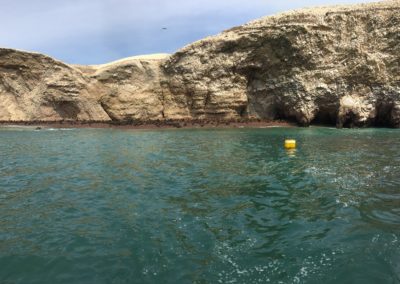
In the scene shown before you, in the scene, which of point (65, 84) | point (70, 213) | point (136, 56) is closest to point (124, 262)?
point (70, 213)

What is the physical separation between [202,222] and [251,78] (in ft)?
149

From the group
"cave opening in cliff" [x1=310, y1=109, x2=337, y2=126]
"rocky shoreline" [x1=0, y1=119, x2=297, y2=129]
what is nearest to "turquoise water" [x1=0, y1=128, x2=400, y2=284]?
"rocky shoreline" [x1=0, y1=119, x2=297, y2=129]

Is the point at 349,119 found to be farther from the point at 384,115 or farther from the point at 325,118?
the point at 325,118

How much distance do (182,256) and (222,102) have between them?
4635cm

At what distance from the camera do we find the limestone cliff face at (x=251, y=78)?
44.8 m

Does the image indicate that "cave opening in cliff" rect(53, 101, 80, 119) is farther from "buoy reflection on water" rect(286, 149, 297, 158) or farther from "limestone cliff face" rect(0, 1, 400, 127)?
"buoy reflection on water" rect(286, 149, 297, 158)

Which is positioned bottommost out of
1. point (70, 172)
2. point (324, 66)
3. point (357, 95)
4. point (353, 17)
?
point (70, 172)

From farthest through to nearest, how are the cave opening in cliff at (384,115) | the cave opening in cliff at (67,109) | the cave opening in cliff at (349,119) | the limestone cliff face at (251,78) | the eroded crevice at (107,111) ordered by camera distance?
the cave opening in cliff at (67,109), the eroded crevice at (107,111), the limestone cliff face at (251,78), the cave opening in cliff at (349,119), the cave opening in cliff at (384,115)

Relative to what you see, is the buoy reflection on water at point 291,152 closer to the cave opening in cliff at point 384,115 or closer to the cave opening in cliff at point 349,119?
the cave opening in cliff at point 349,119

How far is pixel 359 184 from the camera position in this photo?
13805 mm

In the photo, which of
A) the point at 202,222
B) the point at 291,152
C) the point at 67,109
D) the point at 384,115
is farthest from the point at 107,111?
the point at 202,222

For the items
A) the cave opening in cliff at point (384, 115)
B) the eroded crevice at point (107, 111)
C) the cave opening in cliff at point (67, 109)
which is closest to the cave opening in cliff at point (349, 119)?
the cave opening in cliff at point (384, 115)

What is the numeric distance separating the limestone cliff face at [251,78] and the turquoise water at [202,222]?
1141 inches

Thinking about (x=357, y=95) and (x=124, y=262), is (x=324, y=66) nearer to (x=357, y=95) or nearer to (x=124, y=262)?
(x=357, y=95)
